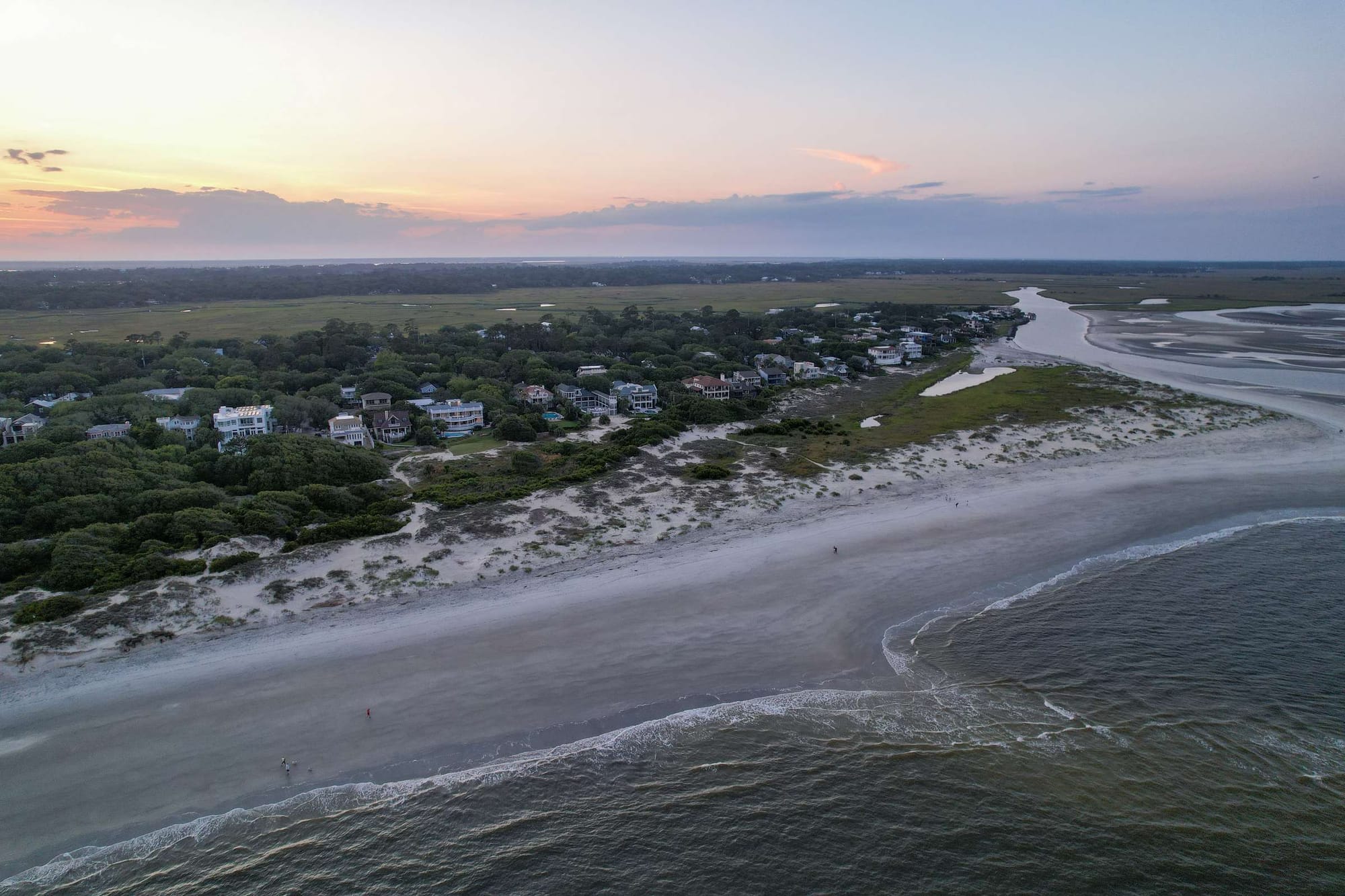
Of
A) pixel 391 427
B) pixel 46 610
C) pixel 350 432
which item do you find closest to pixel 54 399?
pixel 350 432

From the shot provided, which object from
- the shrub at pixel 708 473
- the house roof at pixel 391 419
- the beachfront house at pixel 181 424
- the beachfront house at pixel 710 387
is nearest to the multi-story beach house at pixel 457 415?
the house roof at pixel 391 419

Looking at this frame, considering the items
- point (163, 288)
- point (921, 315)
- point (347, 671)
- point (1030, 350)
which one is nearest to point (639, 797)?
point (347, 671)

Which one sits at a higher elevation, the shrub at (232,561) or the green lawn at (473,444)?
the green lawn at (473,444)

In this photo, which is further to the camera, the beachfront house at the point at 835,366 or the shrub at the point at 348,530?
the beachfront house at the point at 835,366

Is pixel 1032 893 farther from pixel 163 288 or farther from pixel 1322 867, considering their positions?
pixel 163 288

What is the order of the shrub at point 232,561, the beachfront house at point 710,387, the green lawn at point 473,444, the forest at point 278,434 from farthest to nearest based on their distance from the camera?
the beachfront house at point 710,387
the green lawn at point 473,444
the forest at point 278,434
the shrub at point 232,561

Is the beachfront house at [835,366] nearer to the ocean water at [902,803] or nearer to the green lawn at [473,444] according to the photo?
the green lawn at [473,444]

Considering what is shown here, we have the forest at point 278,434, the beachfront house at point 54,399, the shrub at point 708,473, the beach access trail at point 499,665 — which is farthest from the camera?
the beachfront house at point 54,399
